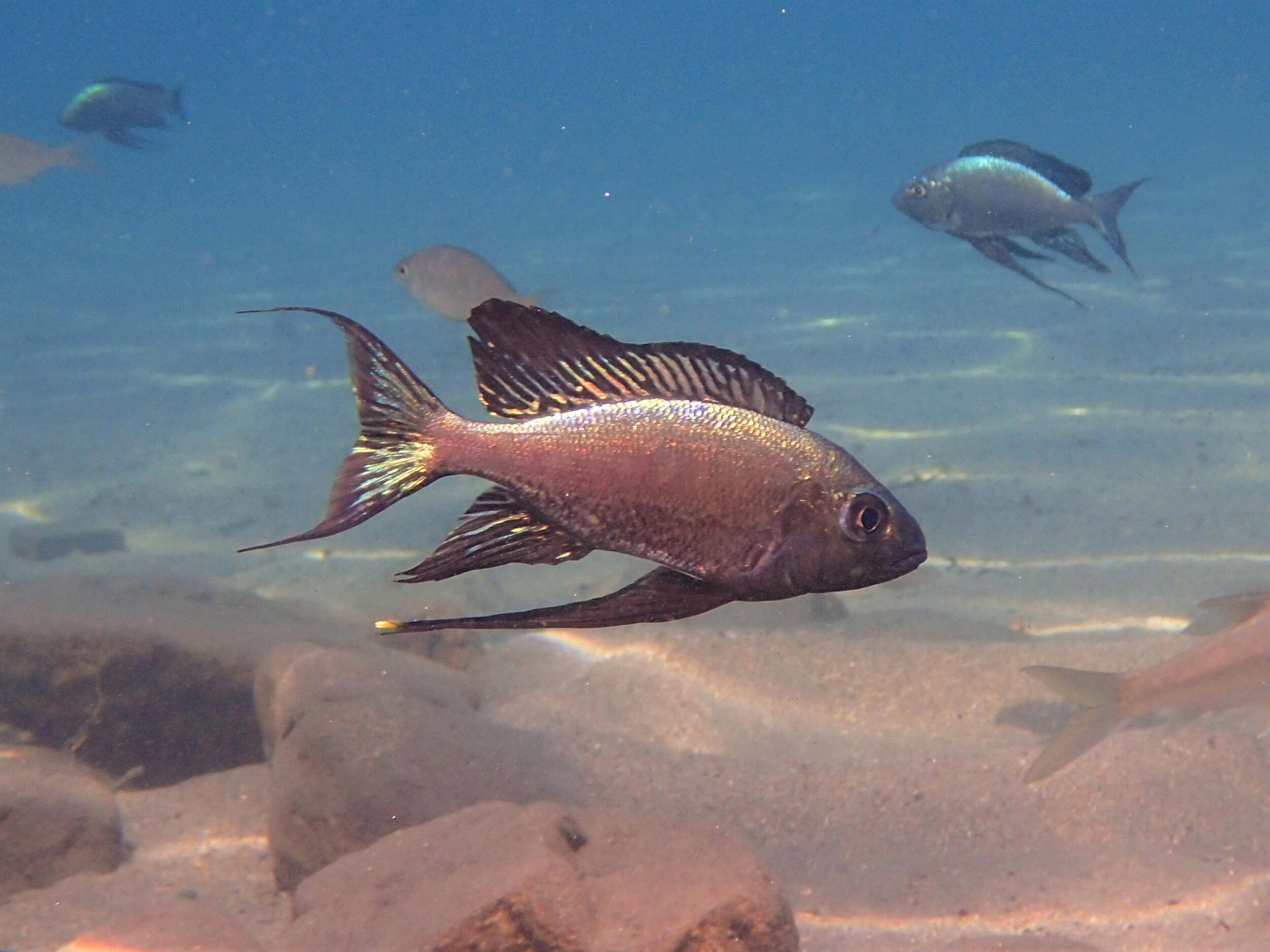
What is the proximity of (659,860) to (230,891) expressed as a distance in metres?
1.89

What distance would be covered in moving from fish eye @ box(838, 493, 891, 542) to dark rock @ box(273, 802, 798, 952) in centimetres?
173

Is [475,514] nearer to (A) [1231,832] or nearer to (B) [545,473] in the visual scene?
(B) [545,473]

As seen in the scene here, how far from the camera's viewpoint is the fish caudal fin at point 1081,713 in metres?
3.27

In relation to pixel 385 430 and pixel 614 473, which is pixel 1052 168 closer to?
pixel 614 473

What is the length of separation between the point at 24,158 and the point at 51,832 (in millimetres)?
8407

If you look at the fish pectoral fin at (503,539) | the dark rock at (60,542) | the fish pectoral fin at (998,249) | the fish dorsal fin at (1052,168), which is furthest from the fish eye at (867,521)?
the dark rock at (60,542)

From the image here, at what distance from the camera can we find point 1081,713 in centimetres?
330

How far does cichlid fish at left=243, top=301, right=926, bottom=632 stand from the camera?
3.31 feet

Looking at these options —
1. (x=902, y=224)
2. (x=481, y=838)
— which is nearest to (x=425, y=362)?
(x=481, y=838)

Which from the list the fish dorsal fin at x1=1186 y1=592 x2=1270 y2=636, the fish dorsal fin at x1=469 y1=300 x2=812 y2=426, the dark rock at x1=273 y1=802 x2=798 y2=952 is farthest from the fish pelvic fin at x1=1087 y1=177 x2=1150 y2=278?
the fish dorsal fin at x1=469 y1=300 x2=812 y2=426

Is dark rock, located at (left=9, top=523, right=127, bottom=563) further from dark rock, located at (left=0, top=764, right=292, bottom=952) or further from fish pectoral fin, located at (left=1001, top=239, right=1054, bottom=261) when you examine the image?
fish pectoral fin, located at (left=1001, top=239, right=1054, bottom=261)

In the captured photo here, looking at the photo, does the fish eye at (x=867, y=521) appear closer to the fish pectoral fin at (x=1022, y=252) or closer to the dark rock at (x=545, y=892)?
the dark rock at (x=545, y=892)

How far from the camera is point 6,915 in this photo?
122 inches

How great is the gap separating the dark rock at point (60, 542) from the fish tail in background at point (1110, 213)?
8204mm
